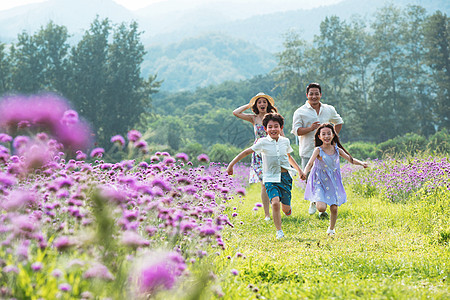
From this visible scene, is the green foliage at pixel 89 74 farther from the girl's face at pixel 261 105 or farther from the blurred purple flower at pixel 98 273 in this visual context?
the blurred purple flower at pixel 98 273

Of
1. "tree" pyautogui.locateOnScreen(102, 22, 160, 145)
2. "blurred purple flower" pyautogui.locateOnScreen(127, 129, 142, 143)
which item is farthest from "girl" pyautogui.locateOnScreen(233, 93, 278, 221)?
"tree" pyautogui.locateOnScreen(102, 22, 160, 145)

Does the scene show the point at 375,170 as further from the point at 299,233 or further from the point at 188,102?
the point at 188,102

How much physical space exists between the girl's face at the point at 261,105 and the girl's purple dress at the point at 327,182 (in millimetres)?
1368

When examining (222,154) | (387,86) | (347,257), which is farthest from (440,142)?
(347,257)

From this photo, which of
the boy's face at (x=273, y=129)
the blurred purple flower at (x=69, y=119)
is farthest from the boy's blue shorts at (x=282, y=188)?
the blurred purple flower at (x=69, y=119)

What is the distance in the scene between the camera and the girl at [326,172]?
20.0ft

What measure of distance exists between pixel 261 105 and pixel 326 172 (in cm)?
170

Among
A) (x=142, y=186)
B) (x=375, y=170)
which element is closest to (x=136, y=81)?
(x=375, y=170)

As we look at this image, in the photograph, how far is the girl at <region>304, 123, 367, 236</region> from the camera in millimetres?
6098

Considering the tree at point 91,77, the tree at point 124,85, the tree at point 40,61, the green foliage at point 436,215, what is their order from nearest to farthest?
the green foliage at point 436,215, the tree at point 40,61, the tree at point 91,77, the tree at point 124,85

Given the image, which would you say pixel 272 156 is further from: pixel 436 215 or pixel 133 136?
pixel 133 136

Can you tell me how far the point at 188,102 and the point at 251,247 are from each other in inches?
2898

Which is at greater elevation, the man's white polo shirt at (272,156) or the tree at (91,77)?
the tree at (91,77)

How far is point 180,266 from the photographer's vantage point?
2.66 meters
